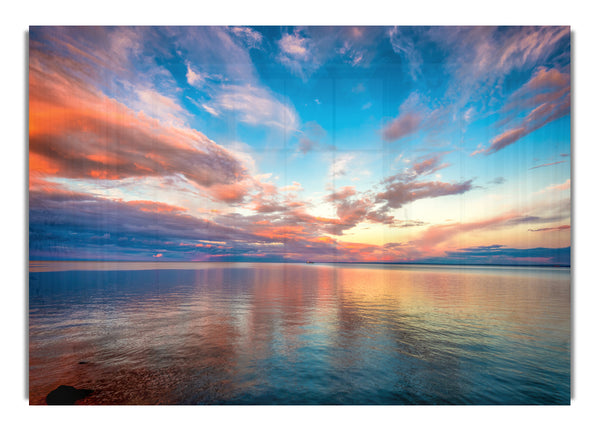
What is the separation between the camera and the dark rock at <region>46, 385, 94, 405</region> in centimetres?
413

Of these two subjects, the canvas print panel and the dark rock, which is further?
the canvas print panel

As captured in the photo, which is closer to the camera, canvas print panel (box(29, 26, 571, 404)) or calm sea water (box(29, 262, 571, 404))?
calm sea water (box(29, 262, 571, 404))

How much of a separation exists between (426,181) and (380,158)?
3.51ft

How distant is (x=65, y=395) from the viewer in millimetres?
4172

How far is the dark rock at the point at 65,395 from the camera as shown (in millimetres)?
4129

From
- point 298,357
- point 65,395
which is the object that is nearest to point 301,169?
point 298,357

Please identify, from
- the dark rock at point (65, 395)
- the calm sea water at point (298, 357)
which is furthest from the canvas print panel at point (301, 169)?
the dark rock at point (65, 395)

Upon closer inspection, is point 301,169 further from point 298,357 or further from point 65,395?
point 65,395

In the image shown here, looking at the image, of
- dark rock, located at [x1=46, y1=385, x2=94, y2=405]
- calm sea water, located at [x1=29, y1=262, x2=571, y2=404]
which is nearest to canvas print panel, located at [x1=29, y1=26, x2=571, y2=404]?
calm sea water, located at [x1=29, y1=262, x2=571, y2=404]

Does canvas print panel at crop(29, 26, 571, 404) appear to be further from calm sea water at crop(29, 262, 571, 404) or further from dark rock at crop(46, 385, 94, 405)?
dark rock at crop(46, 385, 94, 405)

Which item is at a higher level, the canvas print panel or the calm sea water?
the canvas print panel

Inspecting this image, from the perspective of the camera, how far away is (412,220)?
5473 mm

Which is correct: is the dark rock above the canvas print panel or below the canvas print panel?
below
